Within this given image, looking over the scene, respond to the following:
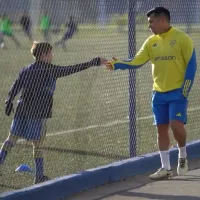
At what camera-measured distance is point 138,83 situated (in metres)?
8.59

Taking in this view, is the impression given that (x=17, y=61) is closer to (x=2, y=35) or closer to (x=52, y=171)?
(x=2, y=35)

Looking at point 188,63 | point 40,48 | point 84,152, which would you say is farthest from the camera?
point 84,152

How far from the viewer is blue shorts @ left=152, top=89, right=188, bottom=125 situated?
299 inches

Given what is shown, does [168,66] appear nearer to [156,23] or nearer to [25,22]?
[156,23]

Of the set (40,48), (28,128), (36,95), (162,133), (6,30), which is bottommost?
(162,133)

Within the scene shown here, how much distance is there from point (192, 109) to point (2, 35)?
3605 mm

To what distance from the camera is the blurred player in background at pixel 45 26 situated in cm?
717

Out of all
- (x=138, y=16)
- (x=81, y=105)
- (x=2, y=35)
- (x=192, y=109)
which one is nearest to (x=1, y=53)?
(x=2, y=35)

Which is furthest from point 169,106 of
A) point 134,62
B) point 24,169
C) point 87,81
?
point 24,169

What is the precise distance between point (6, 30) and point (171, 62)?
68.4 inches

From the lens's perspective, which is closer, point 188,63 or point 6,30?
point 6,30

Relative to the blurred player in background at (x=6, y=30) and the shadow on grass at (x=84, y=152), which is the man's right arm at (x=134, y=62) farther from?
the shadow on grass at (x=84, y=152)

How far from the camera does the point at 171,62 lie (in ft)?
24.9

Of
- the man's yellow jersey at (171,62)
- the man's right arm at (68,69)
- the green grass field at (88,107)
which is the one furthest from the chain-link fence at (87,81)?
the man's yellow jersey at (171,62)
